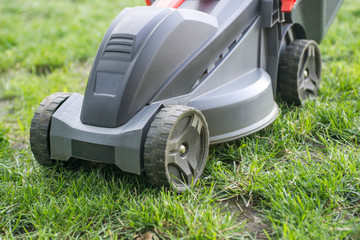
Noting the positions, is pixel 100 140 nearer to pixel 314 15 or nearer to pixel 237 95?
pixel 237 95

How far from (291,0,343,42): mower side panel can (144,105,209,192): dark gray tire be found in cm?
96

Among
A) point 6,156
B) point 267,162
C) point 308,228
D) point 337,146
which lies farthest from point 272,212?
point 6,156

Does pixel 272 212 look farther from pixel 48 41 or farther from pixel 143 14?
pixel 48 41

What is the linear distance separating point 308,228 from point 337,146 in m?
0.60

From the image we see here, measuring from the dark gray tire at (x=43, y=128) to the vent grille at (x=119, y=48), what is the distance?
0.28 m

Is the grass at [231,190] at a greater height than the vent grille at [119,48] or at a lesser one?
lesser

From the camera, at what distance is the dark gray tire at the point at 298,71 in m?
2.26

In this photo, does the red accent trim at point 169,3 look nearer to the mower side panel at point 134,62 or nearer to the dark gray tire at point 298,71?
the mower side panel at point 134,62

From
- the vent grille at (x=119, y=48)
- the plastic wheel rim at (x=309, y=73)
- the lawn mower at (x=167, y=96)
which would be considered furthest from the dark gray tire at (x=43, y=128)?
the plastic wheel rim at (x=309, y=73)

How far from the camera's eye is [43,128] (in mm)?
1769

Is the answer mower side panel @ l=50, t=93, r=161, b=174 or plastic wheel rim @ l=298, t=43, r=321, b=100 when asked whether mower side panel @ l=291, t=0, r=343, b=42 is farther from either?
mower side panel @ l=50, t=93, r=161, b=174

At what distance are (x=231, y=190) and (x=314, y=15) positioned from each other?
123 centimetres

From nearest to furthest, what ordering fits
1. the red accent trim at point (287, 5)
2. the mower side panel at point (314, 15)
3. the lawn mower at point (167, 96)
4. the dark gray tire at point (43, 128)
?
1. the lawn mower at point (167, 96)
2. the dark gray tire at point (43, 128)
3. the red accent trim at point (287, 5)
4. the mower side panel at point (314, 15)

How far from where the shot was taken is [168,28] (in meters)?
1.74
